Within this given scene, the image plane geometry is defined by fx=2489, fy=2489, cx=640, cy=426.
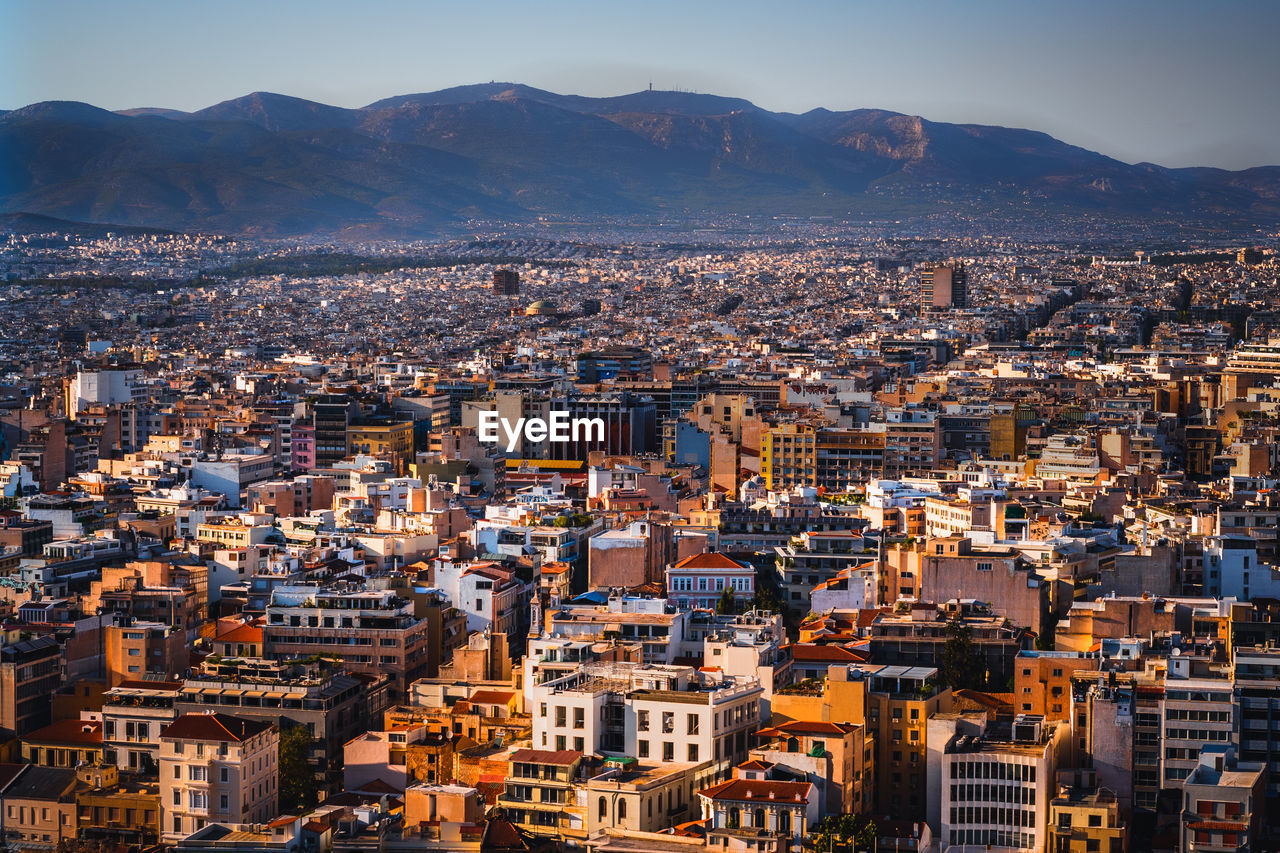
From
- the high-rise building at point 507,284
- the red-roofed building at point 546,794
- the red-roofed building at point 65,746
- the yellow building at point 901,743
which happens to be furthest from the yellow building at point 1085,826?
the high-rise building at point 507,284

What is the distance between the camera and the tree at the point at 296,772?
22381 mm

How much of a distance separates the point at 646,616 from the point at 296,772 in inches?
177

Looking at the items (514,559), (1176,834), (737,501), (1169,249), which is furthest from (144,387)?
(1169,249)

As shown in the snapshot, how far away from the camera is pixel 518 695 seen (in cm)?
2367

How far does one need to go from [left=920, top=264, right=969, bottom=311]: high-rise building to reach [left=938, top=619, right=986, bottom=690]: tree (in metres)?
79.0

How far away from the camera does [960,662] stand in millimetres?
24891

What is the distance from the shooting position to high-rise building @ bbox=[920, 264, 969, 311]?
10494 centimetres

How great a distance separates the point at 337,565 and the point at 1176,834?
12.5m

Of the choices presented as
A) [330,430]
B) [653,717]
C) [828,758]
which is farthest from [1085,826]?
[330,430]

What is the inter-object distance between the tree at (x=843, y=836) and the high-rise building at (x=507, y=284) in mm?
105539

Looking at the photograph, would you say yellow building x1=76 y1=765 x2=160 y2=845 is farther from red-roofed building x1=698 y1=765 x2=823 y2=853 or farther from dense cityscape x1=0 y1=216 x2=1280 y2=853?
red-roofed building x1=698 y1=765 x2=823 y2=853

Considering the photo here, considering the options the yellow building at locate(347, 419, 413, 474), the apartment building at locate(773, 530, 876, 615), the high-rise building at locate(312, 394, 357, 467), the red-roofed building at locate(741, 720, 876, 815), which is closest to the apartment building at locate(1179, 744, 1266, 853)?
the red-roofed building at locate(741, 720, 876, 815)

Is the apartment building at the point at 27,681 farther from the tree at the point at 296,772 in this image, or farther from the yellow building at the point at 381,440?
the yellow building at the point at 381,440

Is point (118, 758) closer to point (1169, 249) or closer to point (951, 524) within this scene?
point (951, 524)
